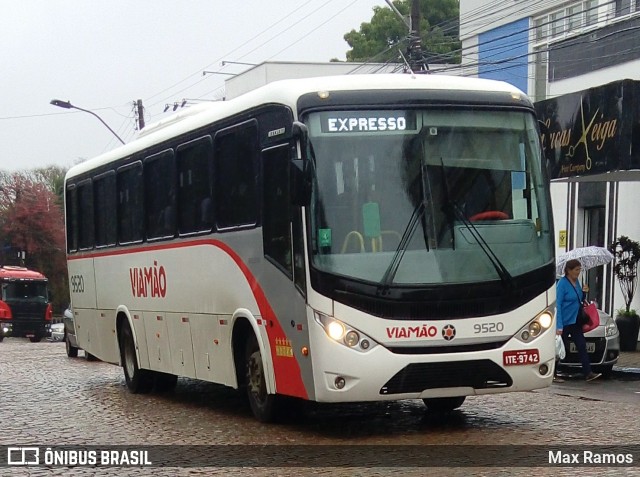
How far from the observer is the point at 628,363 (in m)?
20.9

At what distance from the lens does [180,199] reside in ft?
46.3

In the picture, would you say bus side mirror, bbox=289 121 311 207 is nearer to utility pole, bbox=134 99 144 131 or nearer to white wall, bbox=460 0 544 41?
white wall, bbox=460 0 544 41

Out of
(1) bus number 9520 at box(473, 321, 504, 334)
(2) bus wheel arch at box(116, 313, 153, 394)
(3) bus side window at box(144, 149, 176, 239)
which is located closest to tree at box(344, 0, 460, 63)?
(2) bus wheel arch at box(116, 313, 153, 394)

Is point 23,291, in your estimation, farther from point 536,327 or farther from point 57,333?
point 536,327

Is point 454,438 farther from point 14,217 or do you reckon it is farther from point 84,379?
point 14,217

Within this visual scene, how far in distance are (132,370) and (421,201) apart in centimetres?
719

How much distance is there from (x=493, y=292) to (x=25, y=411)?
19.9ft

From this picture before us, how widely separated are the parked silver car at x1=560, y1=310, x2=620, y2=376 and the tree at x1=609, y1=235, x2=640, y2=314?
19.6ft

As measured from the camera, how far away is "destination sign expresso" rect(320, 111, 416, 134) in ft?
35.3

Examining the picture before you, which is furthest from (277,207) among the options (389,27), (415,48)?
(389,27)

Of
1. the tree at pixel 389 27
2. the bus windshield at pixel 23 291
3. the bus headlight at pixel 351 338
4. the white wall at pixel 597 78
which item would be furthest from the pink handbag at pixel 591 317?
the tree at pixel 389 27

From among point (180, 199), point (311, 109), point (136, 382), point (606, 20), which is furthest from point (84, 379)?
point (606, 20)

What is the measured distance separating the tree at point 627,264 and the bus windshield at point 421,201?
13.8 m

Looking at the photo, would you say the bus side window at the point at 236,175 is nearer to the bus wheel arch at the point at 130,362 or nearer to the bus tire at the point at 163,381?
the bus wheel arch at the point at 130,362
